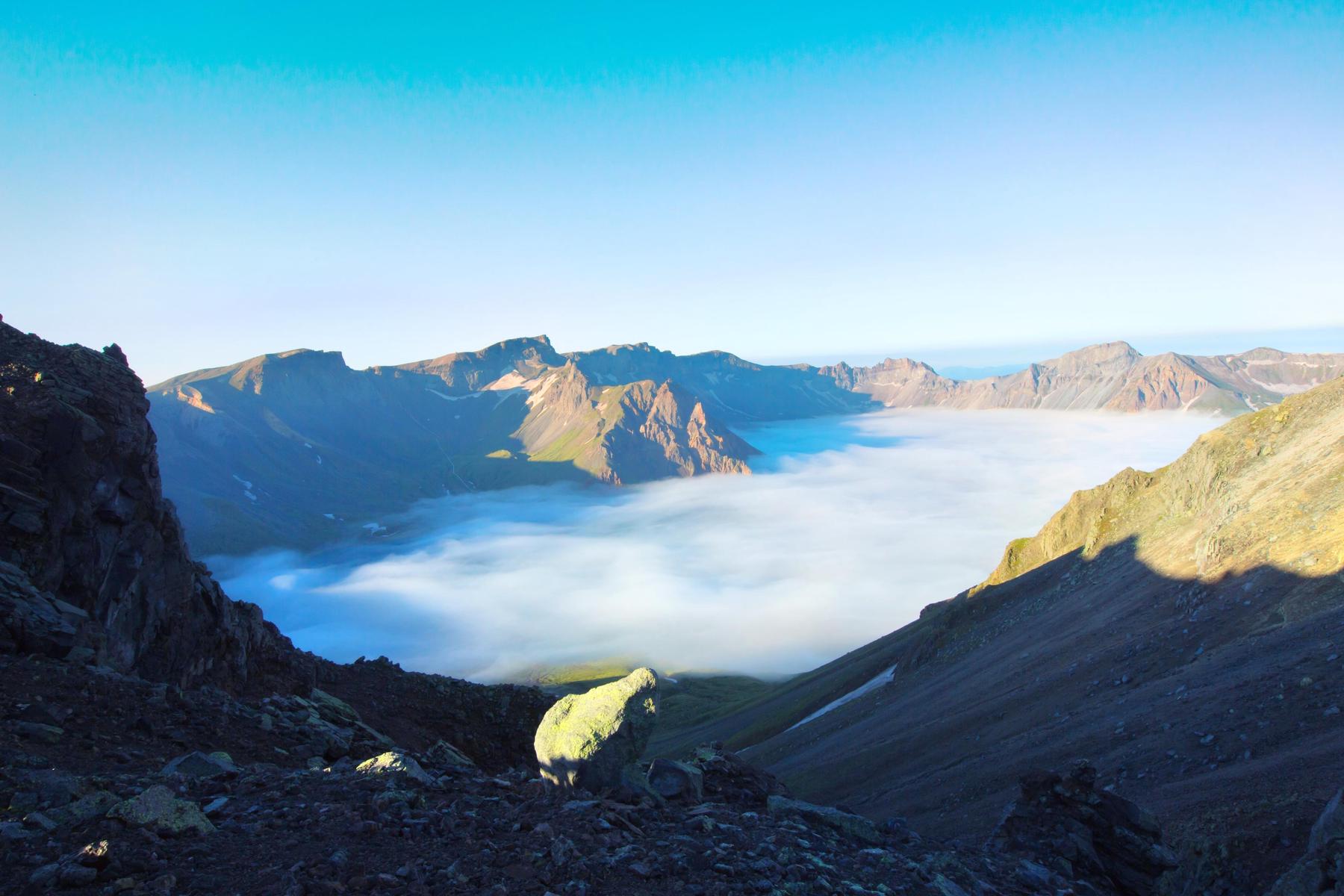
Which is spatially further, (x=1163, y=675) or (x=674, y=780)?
(x=1163, y=675)

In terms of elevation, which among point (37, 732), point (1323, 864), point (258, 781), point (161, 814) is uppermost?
point (37, 732)

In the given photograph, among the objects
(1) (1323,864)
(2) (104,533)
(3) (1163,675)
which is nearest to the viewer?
(1) (1323,864)

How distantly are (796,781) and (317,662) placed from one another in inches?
1482

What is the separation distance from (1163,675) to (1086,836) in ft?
81.7

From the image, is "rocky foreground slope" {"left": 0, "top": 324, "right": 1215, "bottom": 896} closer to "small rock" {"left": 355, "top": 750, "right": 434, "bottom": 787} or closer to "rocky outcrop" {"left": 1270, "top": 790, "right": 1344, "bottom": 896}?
"small rock" {"left": 355, "top": 750, "right": 434, "bottom": 787}

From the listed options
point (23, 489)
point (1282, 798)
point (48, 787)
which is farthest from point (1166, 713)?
point (23, 489)

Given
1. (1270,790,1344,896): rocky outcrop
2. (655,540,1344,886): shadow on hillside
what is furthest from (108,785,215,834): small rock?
(655,540,1344,886): shadow on hillside

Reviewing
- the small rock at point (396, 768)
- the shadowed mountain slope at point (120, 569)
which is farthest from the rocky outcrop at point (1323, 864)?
the shadowed mountain slope at point (120, 569)

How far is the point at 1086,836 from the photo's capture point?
861 inches

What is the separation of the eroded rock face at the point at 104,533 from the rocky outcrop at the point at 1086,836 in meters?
28.9

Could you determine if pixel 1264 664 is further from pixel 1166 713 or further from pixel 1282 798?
pixel 1282 798

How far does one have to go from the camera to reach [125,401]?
99.5 ft

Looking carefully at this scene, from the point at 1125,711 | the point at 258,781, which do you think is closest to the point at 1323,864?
the point at 258,781

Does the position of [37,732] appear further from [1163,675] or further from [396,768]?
[1163,675]
